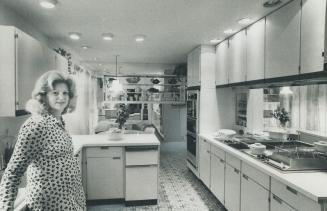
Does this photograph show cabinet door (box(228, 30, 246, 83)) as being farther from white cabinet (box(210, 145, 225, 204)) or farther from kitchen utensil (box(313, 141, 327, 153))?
kitchen utensil (box(313, 141, 327, 153))

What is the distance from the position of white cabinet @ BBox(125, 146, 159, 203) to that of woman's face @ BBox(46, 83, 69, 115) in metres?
1.88

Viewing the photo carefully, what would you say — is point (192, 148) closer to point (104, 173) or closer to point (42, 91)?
point (104, 173)

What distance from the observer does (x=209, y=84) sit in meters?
4.38

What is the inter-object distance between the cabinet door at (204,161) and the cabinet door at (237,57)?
1.13 metres

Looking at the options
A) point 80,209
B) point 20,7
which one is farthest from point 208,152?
point 20,7

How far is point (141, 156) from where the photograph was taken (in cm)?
348

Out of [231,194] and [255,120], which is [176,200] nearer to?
[231,194]

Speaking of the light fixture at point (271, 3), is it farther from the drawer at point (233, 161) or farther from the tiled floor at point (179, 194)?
the tiled floor at point (179, 194)

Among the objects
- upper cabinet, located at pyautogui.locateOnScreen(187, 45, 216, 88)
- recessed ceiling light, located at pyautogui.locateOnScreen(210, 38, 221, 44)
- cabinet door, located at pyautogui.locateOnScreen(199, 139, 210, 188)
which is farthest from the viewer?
upper cabinet, located at pyautogui.locateOnScreen(187, 45, 216, 88)

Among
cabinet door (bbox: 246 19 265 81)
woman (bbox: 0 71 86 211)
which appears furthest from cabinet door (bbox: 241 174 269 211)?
woman (bbox: 0 71 86 211)

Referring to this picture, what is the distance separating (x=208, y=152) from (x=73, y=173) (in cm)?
257

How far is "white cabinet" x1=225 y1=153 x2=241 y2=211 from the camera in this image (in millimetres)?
2779

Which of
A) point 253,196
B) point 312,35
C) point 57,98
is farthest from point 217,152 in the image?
point 57,98

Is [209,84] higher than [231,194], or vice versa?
[209,84]
